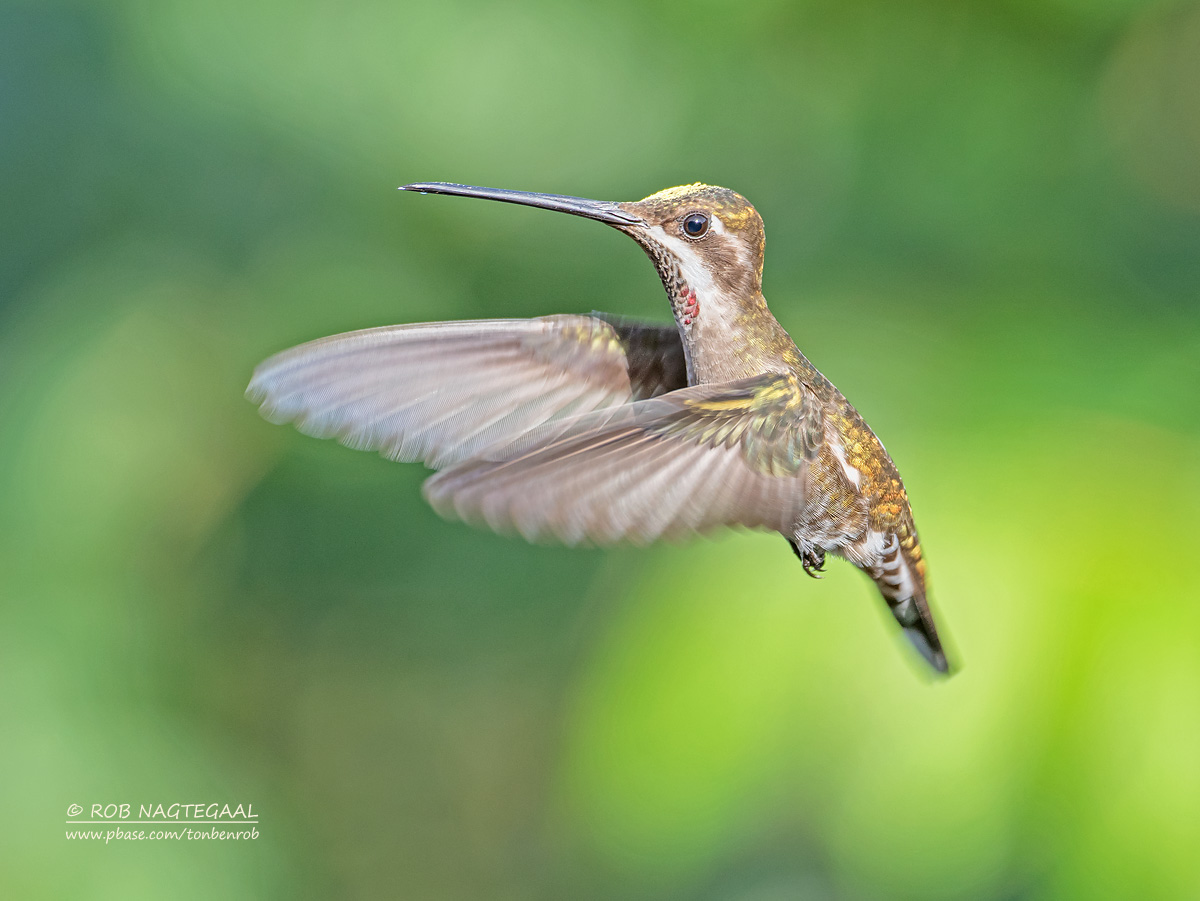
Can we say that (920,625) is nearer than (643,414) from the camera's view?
No

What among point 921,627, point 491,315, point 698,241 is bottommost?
point 921,627

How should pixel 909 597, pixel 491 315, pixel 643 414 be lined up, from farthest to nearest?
pixel 491 315 < pixel 909 597 < pixel 643 414

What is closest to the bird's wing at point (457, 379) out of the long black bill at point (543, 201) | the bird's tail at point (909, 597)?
the long black bill at point (543, 201)

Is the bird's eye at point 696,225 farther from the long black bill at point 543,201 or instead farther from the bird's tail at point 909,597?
the bird's tail at point 909,597

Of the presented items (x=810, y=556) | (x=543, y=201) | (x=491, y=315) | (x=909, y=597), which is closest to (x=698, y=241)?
(x=543, y=201)

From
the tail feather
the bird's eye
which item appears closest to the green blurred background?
the tail feather

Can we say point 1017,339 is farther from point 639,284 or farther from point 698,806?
point 698,806

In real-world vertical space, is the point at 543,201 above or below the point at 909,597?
above

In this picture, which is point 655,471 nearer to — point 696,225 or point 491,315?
point 696,225

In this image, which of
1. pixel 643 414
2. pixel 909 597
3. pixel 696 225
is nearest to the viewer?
pixel 643 414
